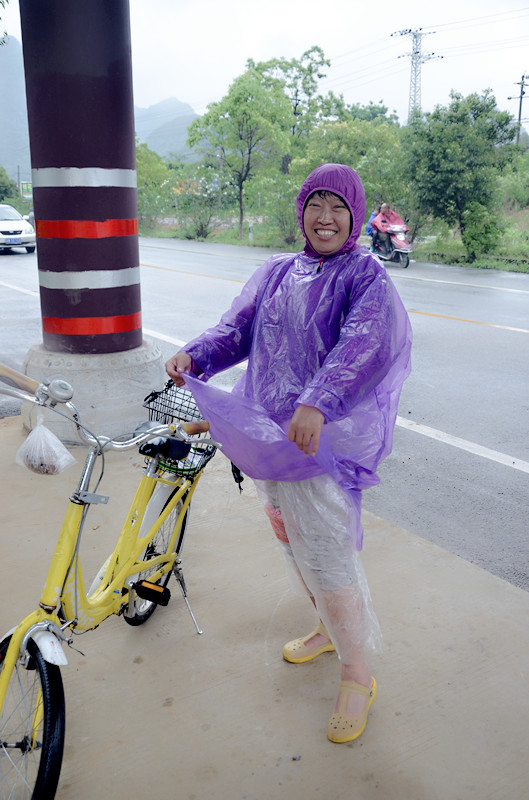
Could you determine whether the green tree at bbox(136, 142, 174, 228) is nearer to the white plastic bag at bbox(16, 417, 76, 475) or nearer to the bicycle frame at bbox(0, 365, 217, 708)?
the bicycle frame at bbox(0, 365, 217, 708)

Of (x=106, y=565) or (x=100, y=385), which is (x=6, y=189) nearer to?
(x=100, y=385)

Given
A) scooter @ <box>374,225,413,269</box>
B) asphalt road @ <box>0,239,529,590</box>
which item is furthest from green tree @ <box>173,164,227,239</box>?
asphalt road @ <box>0,239,529,590</box>

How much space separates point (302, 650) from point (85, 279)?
104 inches

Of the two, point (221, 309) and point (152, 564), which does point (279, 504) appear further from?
point (221, 309)

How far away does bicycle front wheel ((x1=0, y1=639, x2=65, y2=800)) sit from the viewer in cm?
175

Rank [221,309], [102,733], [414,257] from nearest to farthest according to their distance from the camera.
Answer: [102,733], [221,309], [414,257]

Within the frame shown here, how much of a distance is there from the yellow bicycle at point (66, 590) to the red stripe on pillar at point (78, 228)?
2.04m

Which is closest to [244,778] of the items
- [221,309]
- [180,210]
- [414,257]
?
[221,309]

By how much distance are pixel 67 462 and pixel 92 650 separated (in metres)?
0.98

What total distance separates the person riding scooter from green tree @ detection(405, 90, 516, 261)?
176cm

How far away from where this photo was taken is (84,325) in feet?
14.3

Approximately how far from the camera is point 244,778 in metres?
2.02

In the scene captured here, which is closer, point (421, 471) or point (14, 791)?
point (14, 791)

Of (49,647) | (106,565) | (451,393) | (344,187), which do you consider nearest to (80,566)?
(106,565)
